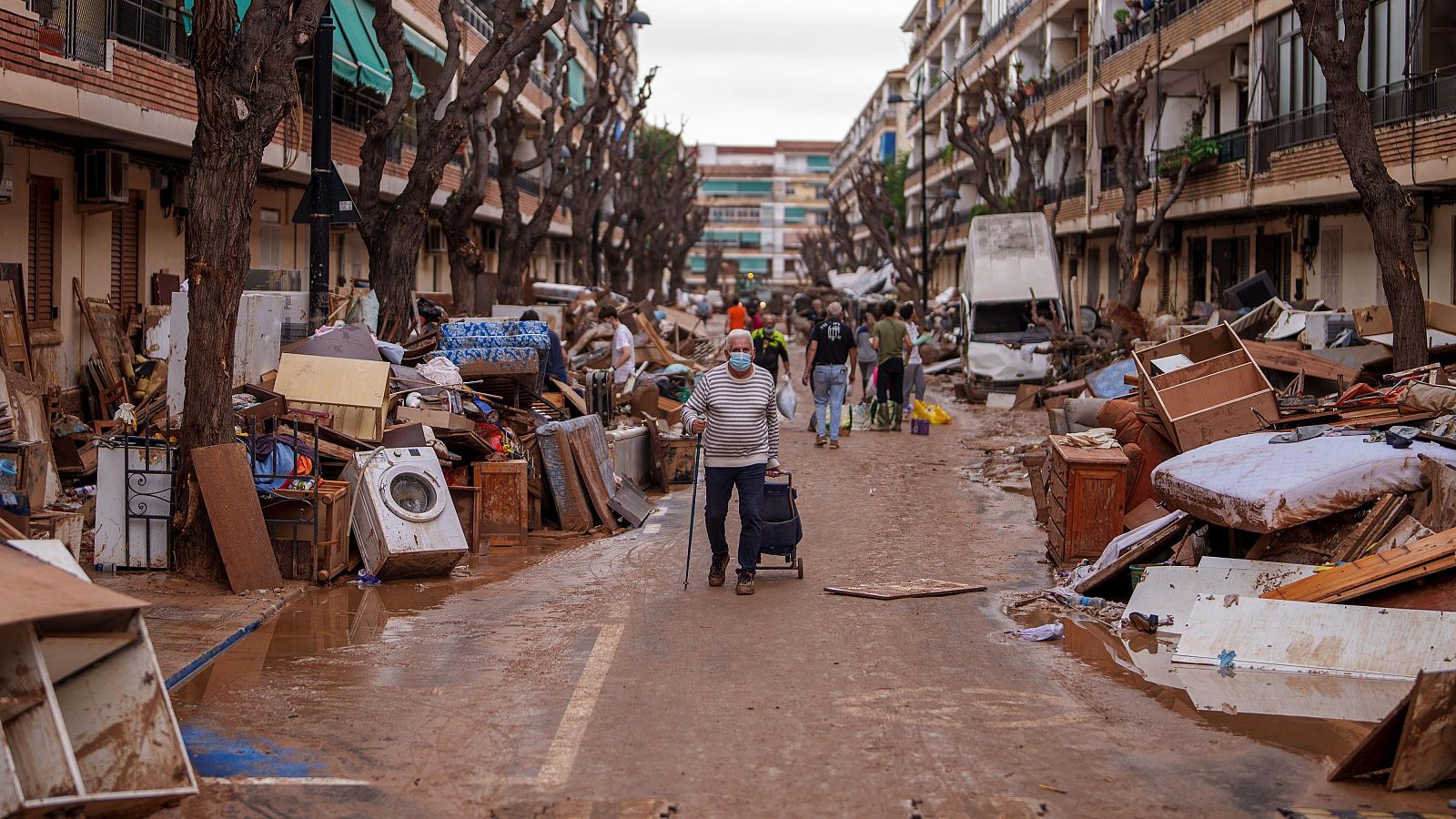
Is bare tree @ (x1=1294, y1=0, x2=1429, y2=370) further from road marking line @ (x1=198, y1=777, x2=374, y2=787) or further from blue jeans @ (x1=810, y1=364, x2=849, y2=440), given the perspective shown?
road marking line @ (x1=198, y1=777, x2=374, y2=787)

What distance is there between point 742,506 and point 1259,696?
3990 mm

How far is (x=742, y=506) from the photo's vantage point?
10.1 meters

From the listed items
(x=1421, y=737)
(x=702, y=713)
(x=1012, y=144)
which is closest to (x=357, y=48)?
(x=702, y=713)

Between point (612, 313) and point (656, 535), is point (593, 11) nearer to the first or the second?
point (612, 313)

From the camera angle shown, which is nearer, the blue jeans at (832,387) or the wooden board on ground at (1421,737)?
the wooden board on ground at (1421,737)

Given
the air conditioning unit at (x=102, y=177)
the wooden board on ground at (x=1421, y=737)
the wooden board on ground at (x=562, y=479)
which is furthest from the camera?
the air conditioning unit at (x=102, y=177)

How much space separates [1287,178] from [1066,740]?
22.1 meters

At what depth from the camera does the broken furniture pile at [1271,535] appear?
7.29 metres

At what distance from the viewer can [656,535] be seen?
12633mm

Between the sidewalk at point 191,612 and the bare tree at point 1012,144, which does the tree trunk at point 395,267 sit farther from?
→ the bare tree at point 1012,144

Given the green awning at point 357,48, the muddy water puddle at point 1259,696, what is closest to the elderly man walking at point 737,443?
the muddy water puddle at point 1259,696

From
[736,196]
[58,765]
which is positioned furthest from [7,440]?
[736,196]

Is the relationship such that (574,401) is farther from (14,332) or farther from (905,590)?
(905,590)

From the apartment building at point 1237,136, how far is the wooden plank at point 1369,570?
14.1 metres
